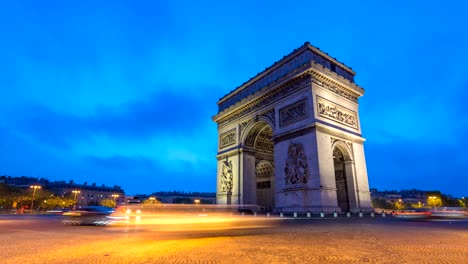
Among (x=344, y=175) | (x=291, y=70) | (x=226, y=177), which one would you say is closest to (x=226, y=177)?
(x=226, y=177)

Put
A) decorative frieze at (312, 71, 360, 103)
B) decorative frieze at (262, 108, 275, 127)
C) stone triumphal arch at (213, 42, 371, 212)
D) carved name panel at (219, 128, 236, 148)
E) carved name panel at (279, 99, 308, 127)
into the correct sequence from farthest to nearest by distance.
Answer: carved name panel at (219, 128, 236, 148), decorative frieze at (262, 108, 275, 127), decorative frieze at (312, 71, 360, 103), carved name panel at (279, 99, 308, 127), stone triumphal arch at (213, 42, 371, 212)

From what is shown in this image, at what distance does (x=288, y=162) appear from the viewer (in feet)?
74.5

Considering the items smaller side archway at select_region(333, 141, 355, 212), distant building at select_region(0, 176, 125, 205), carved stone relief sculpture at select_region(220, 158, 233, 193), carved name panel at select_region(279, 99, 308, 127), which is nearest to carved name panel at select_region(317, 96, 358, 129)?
carved name panel at select_region(279, 99, 308, 127)

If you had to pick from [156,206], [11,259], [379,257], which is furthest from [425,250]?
[156,206]

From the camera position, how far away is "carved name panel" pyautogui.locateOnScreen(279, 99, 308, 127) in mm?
22547

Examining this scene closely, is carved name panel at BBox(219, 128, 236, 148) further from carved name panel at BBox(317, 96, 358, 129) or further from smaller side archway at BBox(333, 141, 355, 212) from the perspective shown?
smaller side archway at BBox(333, 141, 355, 212)

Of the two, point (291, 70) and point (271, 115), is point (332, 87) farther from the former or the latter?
point (271, 115)

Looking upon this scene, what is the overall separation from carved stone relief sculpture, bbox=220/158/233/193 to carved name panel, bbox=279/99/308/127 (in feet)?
28.0

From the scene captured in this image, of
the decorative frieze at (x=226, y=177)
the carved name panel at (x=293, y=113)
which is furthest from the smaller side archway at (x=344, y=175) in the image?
the decorative frieze at (x=226, y=177)

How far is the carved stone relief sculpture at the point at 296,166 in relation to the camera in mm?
21094

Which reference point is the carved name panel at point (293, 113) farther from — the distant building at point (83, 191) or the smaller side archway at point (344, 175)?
the distant building at point (83, 191)

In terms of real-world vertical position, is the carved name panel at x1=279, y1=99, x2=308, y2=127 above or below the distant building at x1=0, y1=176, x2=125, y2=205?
above

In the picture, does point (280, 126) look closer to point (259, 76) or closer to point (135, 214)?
point (259, 76)

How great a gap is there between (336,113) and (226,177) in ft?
44.6
